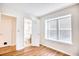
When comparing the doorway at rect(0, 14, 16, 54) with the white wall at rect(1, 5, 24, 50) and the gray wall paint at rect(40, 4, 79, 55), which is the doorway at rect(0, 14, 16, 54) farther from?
the gray wall paint at rect(40, 4, 79, 55)

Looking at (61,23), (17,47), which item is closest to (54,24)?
(61,23)

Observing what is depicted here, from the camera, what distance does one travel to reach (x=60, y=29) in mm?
2471

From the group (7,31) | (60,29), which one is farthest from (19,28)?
(60,29)

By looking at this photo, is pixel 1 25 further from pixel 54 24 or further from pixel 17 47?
pixel 54 24

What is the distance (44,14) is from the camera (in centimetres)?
276

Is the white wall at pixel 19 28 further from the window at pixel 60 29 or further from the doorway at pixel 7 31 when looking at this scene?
the window at pixel 60 29

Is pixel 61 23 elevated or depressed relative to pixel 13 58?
elevated

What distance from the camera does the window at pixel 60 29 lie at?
2147 mm

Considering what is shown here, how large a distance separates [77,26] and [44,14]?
4.50 ft

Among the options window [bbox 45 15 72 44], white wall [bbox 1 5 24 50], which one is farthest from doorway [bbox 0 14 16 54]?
window [bbox 45 15 72 44]

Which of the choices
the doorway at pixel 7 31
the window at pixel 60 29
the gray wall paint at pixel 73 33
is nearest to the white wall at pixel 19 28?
the doorway at pixel 7 31

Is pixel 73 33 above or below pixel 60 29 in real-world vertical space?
below

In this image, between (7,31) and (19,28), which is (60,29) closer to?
(19,28)

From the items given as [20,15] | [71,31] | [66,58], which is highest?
[20,15]
